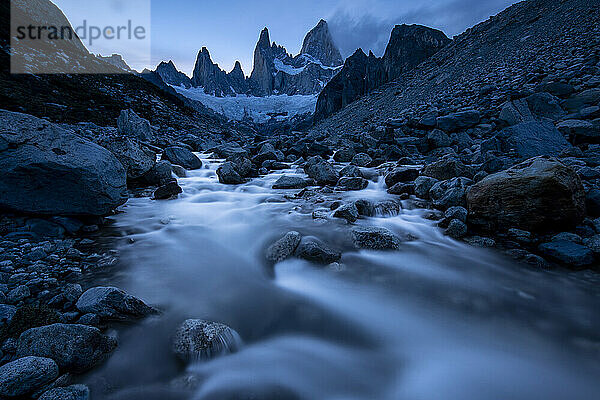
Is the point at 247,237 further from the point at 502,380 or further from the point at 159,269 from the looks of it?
the point at 502,380

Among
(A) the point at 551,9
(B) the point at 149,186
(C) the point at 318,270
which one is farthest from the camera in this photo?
(A) the point at 551,9

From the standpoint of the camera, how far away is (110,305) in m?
2.05

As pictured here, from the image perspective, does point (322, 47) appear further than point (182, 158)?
Yes

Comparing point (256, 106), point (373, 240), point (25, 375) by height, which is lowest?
point (25, 375)

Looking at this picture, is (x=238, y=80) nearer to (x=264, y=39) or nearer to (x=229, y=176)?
(x=264, y=39)

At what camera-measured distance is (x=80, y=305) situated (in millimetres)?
2059

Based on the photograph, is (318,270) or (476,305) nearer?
(476,305)

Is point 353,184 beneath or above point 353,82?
beneath

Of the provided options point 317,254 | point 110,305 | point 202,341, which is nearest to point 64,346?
point 110,305

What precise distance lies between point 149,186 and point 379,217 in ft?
19.2

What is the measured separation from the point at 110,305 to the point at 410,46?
40272 millimetres

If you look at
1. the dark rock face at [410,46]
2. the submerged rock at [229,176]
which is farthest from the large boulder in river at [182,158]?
the dark rock face at [410,46]

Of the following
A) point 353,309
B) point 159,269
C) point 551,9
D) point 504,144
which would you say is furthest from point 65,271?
point 551,9

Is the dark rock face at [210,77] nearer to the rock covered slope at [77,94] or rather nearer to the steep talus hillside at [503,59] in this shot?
the rock covered slope at [77,94]
